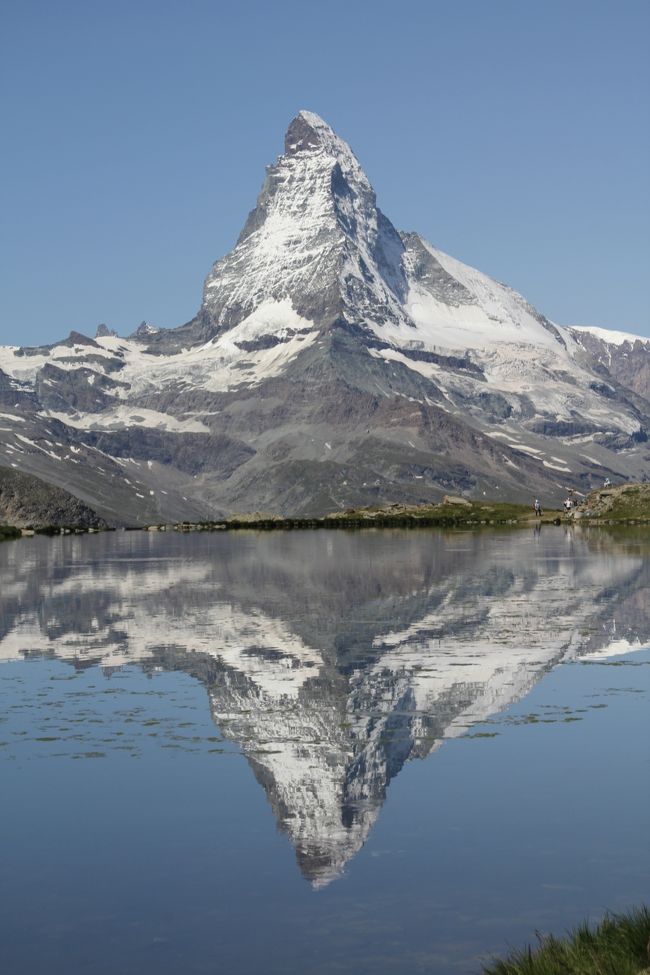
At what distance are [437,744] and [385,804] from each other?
Result: 705cm

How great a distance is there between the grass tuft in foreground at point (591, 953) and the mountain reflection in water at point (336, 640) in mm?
6300

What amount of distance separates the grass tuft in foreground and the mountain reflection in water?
630 cm

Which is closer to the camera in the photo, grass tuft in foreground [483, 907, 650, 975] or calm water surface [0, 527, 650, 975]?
grass tuft in foreground [483, 907, 650, 975]

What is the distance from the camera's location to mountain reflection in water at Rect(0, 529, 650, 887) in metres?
36.2

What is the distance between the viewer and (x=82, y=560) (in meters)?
148

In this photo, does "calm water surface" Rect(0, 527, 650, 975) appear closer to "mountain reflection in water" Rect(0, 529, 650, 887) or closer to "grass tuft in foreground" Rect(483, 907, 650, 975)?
"mountain reflection in water" Rect(0, 529, 650, 887)

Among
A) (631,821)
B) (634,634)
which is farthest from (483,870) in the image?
(634,634)

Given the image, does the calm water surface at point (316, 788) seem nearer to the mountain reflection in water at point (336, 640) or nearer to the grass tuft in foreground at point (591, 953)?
the mountain reflection in water at point (336, 640)

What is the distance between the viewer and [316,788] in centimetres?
3362

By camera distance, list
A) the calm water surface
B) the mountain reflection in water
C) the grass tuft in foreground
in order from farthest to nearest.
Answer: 1. the mountain reflection in water
2. the calm water surface
3. the grass tuft in foreground

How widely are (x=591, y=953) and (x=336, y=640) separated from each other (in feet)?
140

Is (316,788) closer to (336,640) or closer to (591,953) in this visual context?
(591,953)

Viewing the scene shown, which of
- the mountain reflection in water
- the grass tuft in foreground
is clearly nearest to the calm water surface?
the mountain reflection in water

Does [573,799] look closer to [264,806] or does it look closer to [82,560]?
[264,806]
